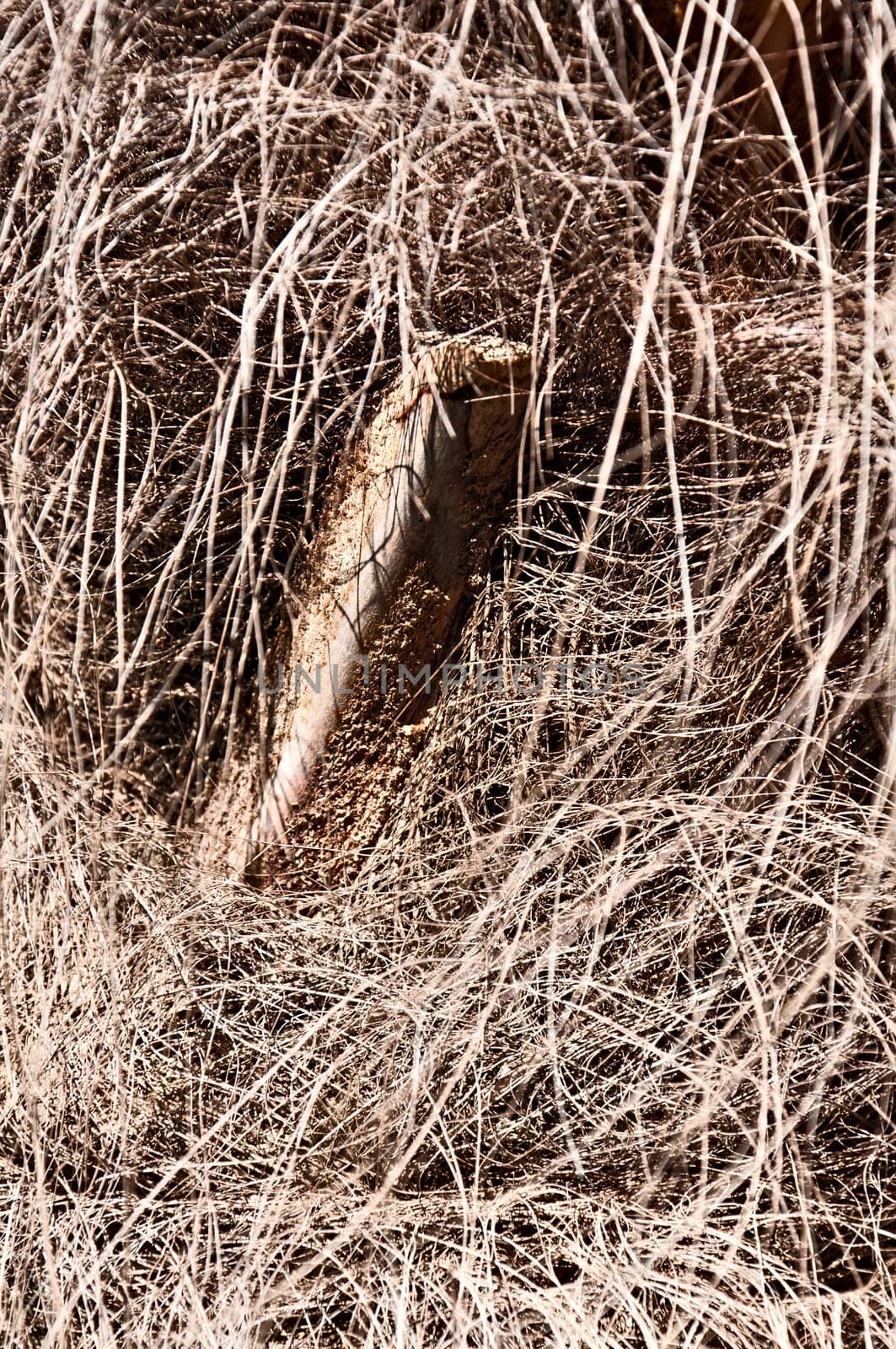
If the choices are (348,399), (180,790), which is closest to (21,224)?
(348,399)

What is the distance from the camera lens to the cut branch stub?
97cm

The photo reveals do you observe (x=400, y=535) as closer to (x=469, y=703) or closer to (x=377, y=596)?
(x=377, y=596)

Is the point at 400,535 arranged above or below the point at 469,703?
above

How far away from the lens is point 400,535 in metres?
1.01

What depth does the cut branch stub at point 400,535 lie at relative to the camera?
974mm

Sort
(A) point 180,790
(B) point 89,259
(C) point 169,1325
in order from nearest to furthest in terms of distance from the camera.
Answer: (C) point 169,1325 → (B) point 89,259 → (A) point 180,790

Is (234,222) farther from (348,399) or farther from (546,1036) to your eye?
(546,1036)

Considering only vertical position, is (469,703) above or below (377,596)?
below

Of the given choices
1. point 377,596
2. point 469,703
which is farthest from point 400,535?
point 469,703

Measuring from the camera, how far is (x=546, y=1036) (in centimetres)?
98

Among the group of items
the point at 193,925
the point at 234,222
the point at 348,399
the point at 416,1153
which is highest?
the point at 234,222

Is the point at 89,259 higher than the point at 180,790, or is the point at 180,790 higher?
the point at 89,259

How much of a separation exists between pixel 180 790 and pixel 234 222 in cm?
57

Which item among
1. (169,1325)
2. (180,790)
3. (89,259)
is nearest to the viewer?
(169,1325)
